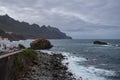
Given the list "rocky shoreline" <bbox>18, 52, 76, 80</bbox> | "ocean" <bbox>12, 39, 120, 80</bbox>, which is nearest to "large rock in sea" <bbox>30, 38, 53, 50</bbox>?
"ocean" <bbox>12, 39, 120, 80</bbox>

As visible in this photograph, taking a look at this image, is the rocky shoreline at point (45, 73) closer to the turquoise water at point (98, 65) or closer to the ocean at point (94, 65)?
the ocean at point (94, 65)

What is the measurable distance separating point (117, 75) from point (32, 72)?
11878mm

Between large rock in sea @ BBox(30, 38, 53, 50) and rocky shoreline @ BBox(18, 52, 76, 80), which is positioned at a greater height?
large rock in sea @ BBox(30, 38, 53, 50)

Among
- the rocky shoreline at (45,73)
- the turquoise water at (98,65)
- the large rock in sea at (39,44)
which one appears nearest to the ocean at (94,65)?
the turquoise water at (98,65)

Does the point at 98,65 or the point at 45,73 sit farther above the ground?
the point at 45,73

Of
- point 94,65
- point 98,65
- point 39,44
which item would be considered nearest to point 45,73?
point 94,65

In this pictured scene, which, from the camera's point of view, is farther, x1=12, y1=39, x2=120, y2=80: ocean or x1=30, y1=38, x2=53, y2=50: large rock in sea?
x1=30, y1=38, x2=53, y2=50: large rock in sea

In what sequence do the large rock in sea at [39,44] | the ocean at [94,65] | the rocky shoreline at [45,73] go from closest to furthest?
the rocky shoreline at [45,73] < the ocean at [94,65] < the large rock in sea at [39,44]

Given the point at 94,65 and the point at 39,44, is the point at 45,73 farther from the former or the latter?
Result: the point at 39,44

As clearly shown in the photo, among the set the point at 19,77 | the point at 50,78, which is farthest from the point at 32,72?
the point at 19,77

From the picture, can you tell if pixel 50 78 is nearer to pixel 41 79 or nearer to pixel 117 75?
pixel 41 79

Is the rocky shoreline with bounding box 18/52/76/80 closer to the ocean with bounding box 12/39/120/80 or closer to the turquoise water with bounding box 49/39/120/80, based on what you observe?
the ocean with bounding box 12/39/120/80

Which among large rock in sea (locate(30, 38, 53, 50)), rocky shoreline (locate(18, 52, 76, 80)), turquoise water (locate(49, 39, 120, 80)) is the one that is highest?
large rock in sea (locate(30, 38, 53, 50))

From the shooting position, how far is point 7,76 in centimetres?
1659
